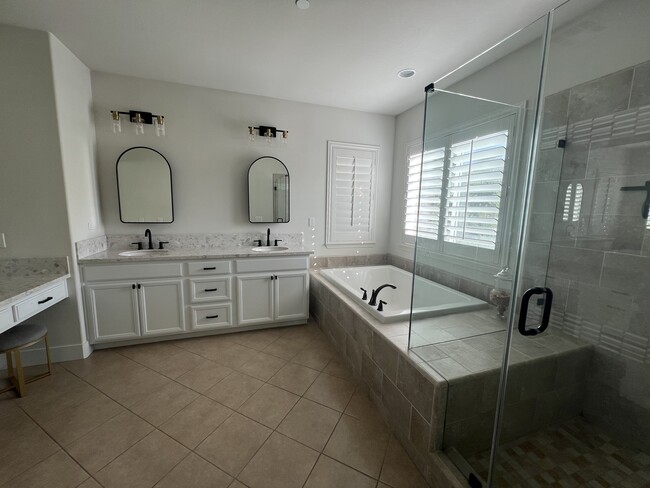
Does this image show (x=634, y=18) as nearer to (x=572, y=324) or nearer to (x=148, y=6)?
(x=572, y=324)

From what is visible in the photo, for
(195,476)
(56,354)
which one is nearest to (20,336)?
(56,354)

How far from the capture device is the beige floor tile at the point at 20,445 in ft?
4.58

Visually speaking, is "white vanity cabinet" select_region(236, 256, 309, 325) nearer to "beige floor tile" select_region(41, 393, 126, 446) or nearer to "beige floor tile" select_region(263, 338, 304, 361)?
"beige floor tile" select_region(263, 338, 304, 361)

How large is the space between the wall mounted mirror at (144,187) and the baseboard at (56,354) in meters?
1.23

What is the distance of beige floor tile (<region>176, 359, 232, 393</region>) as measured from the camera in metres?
2.05

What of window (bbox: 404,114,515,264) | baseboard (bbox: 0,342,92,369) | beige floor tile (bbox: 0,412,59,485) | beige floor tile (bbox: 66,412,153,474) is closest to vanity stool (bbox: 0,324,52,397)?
baseboard (bbox: 0,342,92,369)

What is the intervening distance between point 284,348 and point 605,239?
2.47 metres

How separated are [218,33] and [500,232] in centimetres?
251

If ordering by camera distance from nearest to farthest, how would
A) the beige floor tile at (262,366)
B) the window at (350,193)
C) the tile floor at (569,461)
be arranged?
the tile floor at (569,461) < the beige floor tile at (262,366) < the window at (350,193)

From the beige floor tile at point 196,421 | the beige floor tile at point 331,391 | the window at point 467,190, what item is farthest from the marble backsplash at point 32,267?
the window at point 467,190

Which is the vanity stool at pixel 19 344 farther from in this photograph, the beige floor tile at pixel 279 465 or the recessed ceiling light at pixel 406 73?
the recessed ceiling light at pixel 406 73

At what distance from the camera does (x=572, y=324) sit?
1.64 meters

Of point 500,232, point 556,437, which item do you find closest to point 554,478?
point 556,437

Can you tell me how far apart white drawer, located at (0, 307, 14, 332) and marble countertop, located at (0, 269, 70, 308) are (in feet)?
0.15
